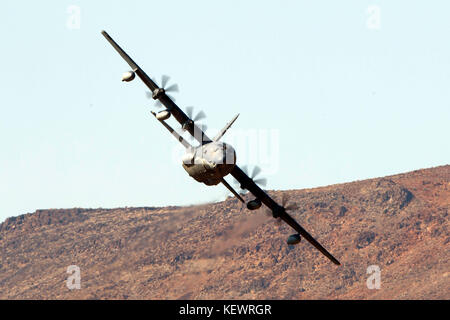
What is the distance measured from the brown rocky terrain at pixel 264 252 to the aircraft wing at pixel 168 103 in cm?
5816

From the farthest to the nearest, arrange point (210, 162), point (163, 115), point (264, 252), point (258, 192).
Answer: point (264, 252), point (258, 192), point (163, 115), point (210, 162)

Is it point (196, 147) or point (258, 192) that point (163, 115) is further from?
point (258, 192)

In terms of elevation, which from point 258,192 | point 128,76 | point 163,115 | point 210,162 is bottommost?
point 210,162

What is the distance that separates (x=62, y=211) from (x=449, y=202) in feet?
234

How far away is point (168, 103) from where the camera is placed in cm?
5766

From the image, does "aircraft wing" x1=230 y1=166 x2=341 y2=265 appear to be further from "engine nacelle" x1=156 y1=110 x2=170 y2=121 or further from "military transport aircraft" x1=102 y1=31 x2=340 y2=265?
"engine nacelle" x1=156 y1=110 x2=170 y2=121

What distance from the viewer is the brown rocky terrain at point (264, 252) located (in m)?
126

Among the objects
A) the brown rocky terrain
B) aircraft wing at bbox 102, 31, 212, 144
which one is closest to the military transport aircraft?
aircraft wing at bbox 102, 31, 212, 144

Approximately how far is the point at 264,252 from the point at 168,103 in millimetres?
82974

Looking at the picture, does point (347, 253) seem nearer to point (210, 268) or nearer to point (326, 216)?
point (326, 216)

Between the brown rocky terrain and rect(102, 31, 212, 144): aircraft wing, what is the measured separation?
58161mm

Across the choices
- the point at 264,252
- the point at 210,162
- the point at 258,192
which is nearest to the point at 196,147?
the point at 210,162

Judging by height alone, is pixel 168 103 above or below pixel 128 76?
below
